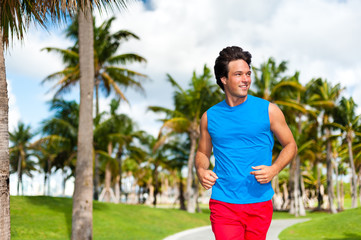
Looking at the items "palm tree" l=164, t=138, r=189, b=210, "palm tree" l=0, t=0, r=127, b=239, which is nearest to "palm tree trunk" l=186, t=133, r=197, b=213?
"palm tree" l=164, t=138, r=189, b=210

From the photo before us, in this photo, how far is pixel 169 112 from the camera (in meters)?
32.0

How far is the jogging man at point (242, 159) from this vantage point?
2762 millimetres

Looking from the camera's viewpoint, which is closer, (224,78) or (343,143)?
(224,78)

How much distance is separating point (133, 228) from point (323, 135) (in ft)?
94.8

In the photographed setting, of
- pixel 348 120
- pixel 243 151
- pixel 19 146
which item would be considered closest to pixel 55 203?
pixel 243 151

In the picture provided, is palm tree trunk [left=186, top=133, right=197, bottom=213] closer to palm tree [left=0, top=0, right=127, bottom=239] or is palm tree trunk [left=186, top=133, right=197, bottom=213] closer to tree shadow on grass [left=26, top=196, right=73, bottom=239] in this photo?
tree shadow on grass [left=26, top=196, right=73, bottom=239]

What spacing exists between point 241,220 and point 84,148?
9.92 metres

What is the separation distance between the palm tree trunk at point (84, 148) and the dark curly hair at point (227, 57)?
9545 millimetres

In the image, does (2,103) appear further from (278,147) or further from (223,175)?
(278,147)

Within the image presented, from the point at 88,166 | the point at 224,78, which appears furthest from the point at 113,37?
the point at 224,78

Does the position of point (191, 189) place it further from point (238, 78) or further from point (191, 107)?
point (238, 78)

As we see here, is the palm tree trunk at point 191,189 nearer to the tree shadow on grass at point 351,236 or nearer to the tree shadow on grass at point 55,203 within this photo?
the tree shadow on grass at point 55,203

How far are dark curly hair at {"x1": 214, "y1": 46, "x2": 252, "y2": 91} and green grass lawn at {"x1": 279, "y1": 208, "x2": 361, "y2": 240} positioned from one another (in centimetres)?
1399

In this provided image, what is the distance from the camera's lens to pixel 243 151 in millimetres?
2787
